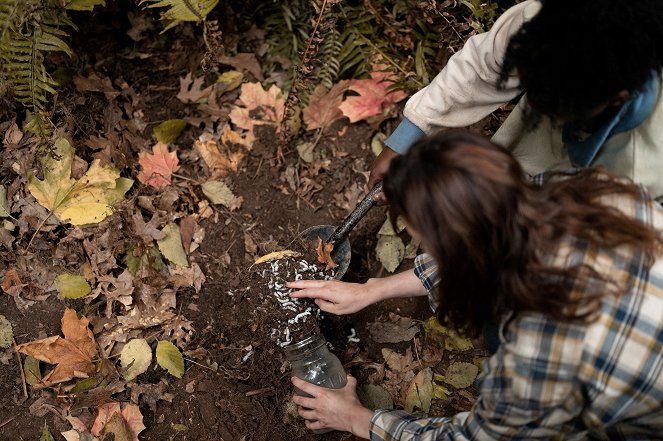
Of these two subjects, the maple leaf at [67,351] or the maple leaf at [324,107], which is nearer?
the maple leaf at [67,351]

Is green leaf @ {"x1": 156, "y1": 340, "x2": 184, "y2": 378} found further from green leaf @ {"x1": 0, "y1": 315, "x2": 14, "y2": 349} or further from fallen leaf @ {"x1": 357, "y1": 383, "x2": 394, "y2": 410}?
fallen leaf @ {"x1": 357, "y1": 383, "x2": 394, "y2": 410}

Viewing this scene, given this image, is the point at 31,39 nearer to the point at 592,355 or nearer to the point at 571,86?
the point at 571,86

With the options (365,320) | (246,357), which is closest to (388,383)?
(365,320)

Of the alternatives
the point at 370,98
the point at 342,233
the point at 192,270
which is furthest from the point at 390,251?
the point at 192,270

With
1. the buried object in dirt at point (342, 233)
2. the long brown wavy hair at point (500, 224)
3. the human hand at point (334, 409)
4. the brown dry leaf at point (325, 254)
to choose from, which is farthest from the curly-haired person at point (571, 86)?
the human hand at point (334, 409)

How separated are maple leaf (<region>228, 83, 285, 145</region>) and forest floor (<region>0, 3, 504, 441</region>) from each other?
0.23ft

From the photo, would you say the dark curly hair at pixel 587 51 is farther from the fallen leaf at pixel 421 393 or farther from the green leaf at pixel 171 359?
the green leaf at pixel 171 359

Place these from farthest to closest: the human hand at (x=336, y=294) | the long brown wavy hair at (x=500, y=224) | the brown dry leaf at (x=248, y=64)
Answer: the brown dry leaf at (x=248, y=64), the human hand at (x=336, y=294), the long brown wavy hair at (x=500, y=224)

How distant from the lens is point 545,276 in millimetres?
1370

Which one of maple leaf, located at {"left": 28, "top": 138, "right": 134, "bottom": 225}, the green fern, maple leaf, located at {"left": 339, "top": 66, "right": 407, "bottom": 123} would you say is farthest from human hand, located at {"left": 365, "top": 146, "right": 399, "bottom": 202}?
the green fern

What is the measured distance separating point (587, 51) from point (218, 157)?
1904mm

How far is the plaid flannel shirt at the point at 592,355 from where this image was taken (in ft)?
4.56

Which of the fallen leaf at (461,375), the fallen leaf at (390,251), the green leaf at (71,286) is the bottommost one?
the fallen leaf at (461,375)

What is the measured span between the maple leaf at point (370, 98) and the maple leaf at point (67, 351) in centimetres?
158
